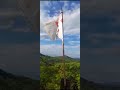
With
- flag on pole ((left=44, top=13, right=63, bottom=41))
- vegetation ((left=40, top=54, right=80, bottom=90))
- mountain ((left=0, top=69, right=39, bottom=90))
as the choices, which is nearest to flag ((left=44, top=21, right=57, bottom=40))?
flag on pole ((left=44, top=13, right=63, bottom=41))

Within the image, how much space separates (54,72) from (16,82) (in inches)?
35.1

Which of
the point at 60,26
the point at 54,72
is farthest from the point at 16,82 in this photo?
the point at 60,26

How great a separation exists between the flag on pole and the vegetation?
0.51 m

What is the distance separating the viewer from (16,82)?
23.9 feet

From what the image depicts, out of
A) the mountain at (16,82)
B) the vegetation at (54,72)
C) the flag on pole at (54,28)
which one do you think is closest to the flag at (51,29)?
the flag on pole at (54,28)

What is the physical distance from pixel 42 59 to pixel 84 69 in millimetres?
975

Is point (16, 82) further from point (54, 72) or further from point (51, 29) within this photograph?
point (51, 29)

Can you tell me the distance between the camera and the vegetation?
7.37 metres

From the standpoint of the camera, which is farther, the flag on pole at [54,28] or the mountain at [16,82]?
the flag on pole at [54,28]

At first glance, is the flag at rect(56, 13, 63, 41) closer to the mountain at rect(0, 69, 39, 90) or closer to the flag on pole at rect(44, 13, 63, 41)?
the flag on pole at rect(44, 13, 63, 41)

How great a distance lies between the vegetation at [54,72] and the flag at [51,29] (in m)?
0.50

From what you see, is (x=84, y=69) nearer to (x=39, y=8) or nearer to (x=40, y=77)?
(x=40, y=77)

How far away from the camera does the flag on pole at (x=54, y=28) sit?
7352 mm

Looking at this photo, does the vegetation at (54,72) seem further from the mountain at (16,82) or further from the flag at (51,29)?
the flag at (51,29)
